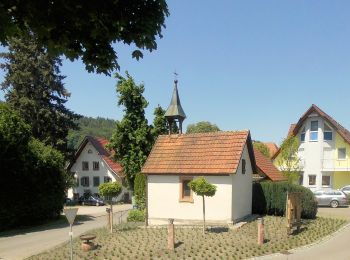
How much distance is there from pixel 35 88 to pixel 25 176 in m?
13.8

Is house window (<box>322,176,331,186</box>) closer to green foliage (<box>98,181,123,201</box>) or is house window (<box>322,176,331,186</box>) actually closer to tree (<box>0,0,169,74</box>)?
green foliage (<box>98,181,123,201</box>)

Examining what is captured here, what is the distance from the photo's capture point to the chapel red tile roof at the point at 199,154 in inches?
914

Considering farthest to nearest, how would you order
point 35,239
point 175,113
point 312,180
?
point 312,180 < point 175,113 < point 35,239

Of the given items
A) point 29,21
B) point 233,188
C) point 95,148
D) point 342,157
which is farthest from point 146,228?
point 95,148

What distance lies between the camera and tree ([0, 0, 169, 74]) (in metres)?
5.27

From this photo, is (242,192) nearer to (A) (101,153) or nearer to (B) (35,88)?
(B) (35,88)

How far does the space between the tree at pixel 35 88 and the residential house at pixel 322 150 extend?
75.7 feet

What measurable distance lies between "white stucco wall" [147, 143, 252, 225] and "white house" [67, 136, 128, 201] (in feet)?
95.0

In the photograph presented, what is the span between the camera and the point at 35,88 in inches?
1567


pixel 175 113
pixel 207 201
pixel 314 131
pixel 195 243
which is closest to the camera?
pixel 195 243

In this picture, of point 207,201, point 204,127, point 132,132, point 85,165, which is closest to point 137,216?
point 207,201

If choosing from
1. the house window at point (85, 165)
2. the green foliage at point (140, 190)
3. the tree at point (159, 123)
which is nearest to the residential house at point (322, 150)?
the tree at point (159, 123)

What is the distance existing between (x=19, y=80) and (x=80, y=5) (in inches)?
1434

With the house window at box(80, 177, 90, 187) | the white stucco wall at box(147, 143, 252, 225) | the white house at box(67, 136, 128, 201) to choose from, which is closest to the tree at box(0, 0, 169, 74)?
the white stucco wall at box(147, 143, 252, 225)
